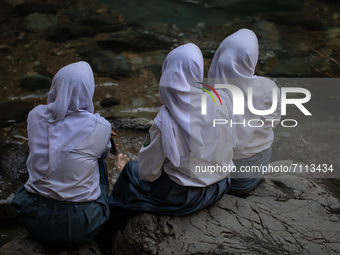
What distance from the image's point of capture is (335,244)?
287cm

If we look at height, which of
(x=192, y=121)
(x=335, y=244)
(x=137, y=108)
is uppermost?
(x=192, y=121)

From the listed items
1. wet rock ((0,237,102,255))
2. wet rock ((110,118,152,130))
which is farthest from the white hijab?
wet rock ((110,118,152,130))

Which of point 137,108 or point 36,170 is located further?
point 137,108

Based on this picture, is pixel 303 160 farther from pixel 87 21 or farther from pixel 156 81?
pixel 87 21

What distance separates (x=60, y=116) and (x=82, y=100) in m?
0.19

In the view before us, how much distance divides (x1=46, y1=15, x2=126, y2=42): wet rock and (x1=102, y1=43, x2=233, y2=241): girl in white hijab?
16.6 ft

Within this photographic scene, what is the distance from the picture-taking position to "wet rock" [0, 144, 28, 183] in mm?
4285

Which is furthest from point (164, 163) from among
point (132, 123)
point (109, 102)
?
point (109, 102)

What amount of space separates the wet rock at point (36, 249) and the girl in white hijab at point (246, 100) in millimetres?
1202

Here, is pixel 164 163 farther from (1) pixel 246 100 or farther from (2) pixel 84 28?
(2) pixel 84 28

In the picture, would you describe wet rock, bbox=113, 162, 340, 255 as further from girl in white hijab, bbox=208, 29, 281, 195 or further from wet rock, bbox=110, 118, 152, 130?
wet rock, bbox=110, 118, 152, 130

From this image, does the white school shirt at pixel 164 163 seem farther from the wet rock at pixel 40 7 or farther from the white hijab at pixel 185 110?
the wet rock at pixel 40 7

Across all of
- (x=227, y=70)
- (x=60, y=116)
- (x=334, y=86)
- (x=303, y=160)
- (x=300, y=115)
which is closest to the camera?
(x=60, y=116)

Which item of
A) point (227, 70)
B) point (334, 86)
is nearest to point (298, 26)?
point (334, 86)
